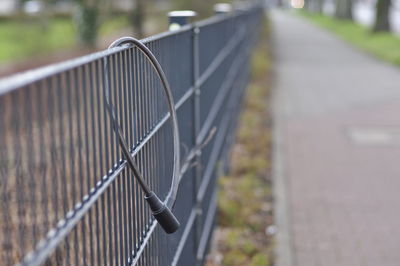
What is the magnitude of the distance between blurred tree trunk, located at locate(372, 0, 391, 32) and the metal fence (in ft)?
80.4

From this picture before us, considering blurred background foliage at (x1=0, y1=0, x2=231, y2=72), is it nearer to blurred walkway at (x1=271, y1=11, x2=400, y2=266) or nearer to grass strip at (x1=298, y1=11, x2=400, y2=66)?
grass strip at (x1=298, y1=11, x2=400, y2=66)

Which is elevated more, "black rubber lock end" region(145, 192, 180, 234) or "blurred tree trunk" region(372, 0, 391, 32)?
"black rubber lock end" region(145, 192, 180, 234)

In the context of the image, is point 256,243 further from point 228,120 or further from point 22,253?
point 22,253

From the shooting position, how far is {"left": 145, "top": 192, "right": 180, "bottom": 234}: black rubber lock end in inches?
95.5

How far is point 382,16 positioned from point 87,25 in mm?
11853

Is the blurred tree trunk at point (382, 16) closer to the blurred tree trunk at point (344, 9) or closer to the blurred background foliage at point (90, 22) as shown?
the blurred background foliage at point (90, 22)

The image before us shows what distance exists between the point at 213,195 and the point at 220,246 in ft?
2.18

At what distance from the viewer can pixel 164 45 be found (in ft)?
10.3

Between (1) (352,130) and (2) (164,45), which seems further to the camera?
(1) (352,130)

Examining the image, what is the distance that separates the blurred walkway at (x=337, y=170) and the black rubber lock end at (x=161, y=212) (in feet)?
8.69

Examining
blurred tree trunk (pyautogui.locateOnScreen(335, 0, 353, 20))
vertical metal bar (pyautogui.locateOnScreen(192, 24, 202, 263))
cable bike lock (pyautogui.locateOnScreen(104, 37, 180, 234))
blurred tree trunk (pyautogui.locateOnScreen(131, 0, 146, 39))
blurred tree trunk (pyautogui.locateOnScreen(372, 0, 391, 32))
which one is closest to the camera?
cable bike lock (pyautogui.locateOnScreen(104, 37, 180, 234))

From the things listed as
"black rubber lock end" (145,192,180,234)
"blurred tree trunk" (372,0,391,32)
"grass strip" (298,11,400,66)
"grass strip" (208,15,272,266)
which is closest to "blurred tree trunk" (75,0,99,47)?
"grass strip" (298,11,400,66)

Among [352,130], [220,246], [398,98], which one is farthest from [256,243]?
[398,98]

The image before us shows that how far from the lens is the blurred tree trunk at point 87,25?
92.5 ft
